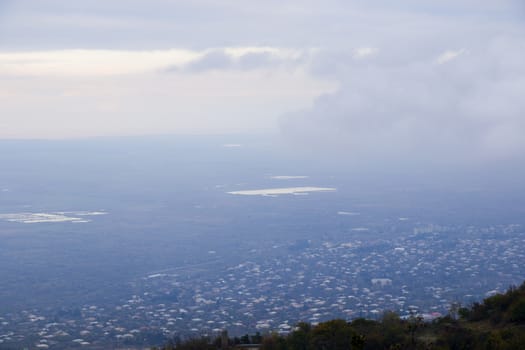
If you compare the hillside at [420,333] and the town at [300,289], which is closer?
the hillside at [420,333]

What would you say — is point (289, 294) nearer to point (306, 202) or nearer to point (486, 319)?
point (486, 319)

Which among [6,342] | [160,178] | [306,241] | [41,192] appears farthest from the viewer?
[160,178]

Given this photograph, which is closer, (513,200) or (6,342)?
(6,342)

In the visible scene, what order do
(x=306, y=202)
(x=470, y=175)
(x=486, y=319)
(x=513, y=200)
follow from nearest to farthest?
(x=486, y=319) → (x=513, y=200) → (x=306, y=202) → (x=470, y=175)

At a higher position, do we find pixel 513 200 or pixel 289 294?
pixel 513 200

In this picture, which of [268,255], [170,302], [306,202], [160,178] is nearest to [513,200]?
[306,202]

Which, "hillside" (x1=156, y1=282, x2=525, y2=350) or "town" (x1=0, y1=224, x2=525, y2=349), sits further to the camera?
"town" (x1=0, y1=224, x2=525, y2=349)

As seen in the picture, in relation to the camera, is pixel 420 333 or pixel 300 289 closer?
pixel 420 333

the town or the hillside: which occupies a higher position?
the hillside

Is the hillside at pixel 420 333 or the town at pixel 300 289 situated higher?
the hillside at pixel 420 333

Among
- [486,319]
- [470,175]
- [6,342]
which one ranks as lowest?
[6,342]

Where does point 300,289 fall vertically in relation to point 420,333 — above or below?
below
